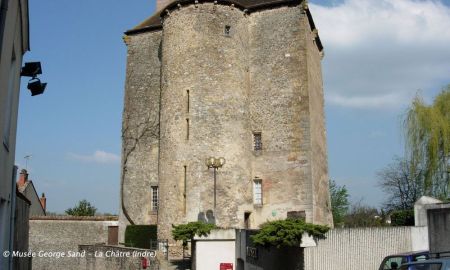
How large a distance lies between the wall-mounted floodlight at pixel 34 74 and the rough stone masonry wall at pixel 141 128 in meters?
16.7

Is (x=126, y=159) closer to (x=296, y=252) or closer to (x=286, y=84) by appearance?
(x=286, y=84)

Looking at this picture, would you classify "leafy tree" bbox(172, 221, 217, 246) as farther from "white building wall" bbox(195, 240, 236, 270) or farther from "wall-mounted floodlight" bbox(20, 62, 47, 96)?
"wall-mounted floodlight" bbox(20, 62, 47, 96)

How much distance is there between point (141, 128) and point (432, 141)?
51.8 feet

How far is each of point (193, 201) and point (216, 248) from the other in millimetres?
4374

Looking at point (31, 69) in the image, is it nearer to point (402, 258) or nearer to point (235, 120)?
point (402, 258)

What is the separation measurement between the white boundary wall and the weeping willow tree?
12735mm

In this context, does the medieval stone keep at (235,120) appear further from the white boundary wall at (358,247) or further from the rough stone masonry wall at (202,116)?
the white boundary wall at (358,247)

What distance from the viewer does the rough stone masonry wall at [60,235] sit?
30.0 metres

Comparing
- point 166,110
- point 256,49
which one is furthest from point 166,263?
point 256,49

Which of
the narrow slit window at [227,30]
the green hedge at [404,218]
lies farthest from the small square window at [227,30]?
the green hedge at [404,218]

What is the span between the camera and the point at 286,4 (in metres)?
26.5

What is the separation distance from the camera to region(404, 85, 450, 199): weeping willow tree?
24714 millimetres

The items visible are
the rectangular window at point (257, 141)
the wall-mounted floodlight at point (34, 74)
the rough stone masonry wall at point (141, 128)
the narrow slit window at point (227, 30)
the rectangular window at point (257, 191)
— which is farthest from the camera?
the rough stone masonry wall at point (141, 128)

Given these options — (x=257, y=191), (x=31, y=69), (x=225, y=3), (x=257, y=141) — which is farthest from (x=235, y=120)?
(x=31, y=69)
